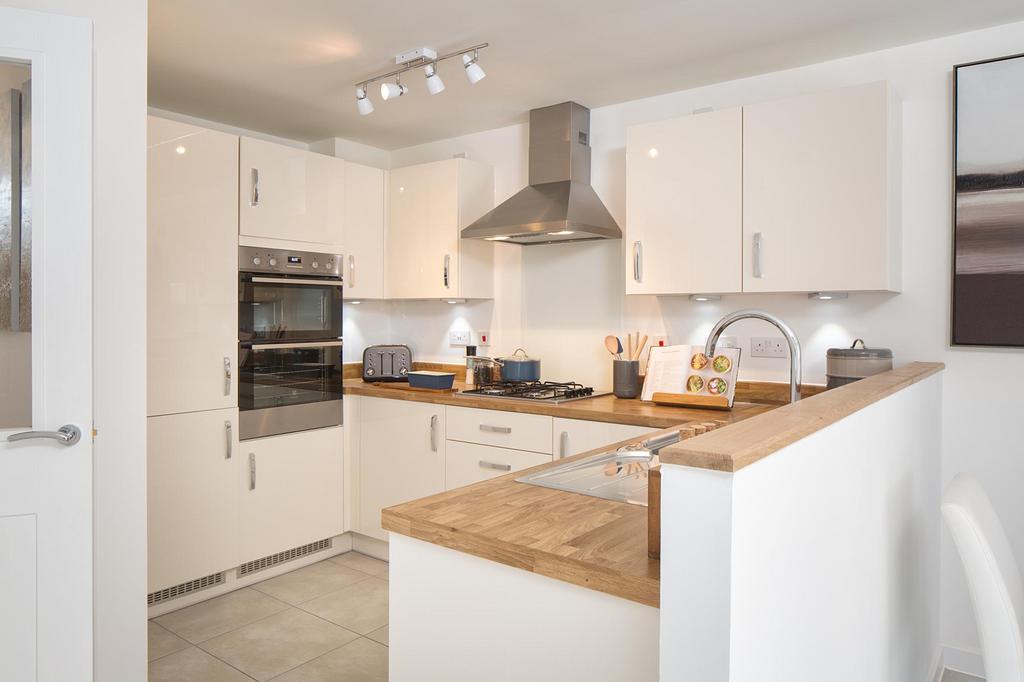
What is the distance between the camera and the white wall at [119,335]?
Result: 2027 mm

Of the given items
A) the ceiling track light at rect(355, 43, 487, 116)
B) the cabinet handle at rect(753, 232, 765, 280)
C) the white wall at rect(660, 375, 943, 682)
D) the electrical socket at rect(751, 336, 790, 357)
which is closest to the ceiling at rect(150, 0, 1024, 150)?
the ceiling track light at rect(355, 43, 487, 116)

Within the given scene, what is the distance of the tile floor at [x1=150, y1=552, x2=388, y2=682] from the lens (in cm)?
255

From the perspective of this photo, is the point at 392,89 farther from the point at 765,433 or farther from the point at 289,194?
the point at 765,433

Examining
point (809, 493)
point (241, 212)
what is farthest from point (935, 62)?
point (241, 212)

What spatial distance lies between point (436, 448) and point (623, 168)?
171 centimetres

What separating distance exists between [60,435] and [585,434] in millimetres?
1846

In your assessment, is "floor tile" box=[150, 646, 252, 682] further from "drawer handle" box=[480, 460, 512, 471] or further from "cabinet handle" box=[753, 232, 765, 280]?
"cabinet handle" box=[753, 232, 765, 280]

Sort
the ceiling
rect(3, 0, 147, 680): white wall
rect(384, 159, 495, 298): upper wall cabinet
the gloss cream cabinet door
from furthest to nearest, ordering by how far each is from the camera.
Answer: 1. rect(384, 159, 495, 298): upper wall cabinet
2. the gloss cream cabinet door
3. the ceiling
4. rect(3, 0, 147, 680): white wall

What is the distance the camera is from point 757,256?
2.76 meters

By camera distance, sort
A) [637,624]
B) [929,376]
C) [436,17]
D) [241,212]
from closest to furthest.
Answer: [637,624], [929,376], [436,17], [241,212]

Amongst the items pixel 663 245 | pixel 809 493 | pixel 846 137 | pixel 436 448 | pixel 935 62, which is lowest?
pixel 436 448

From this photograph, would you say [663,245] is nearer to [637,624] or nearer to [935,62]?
[935,62]

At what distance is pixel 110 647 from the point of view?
2062mm

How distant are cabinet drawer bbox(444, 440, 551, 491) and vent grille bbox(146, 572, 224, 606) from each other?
115cm
